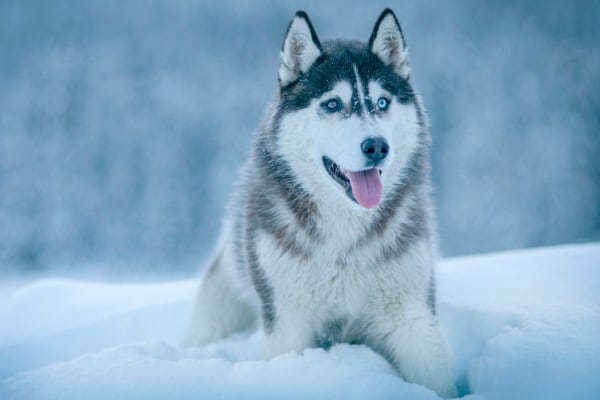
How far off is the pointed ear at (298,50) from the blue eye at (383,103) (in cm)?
35

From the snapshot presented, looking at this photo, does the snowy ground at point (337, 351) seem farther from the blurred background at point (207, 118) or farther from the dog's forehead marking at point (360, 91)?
the blurred background at point (207, 118)

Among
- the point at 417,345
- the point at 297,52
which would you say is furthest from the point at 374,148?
the point at 417,345

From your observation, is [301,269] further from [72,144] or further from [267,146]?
[72,144]

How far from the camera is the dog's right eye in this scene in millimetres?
1896

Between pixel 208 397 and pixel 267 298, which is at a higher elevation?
pixel 267 298

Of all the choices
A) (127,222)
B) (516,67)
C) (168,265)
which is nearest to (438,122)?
(516,67)

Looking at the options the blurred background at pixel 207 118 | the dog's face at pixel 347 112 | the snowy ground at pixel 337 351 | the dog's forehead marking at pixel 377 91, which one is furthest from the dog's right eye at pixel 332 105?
the blurred background at pixel 207 118

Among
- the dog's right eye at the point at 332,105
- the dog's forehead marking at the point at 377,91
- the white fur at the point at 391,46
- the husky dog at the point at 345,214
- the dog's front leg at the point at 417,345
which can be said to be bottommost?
the dog's front leg at the point at 417,345

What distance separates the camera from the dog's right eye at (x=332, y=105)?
6.22 feet

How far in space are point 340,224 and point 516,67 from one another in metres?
6.31

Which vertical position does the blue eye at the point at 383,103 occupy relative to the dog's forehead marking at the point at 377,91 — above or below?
below

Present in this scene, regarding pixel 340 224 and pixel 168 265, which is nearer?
pixel 340 224

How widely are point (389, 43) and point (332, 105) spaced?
452 mm

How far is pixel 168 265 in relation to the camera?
29.1 feet
